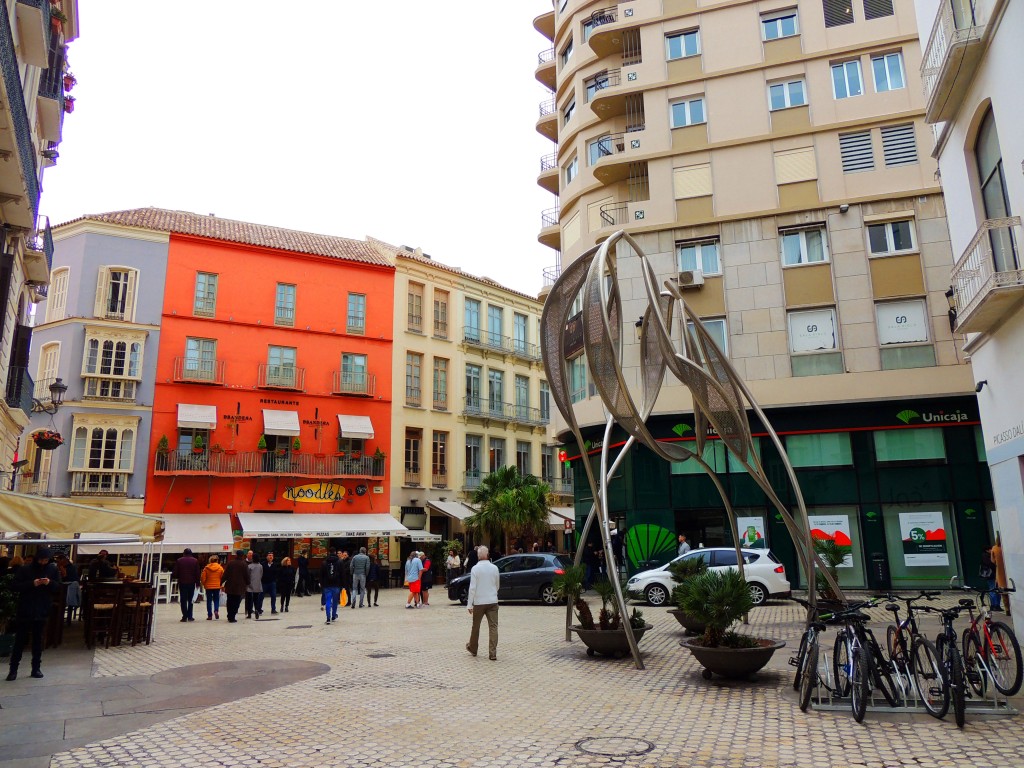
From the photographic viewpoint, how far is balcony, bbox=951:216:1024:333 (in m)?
10.3

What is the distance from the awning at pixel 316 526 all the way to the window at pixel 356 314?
29.4 feet

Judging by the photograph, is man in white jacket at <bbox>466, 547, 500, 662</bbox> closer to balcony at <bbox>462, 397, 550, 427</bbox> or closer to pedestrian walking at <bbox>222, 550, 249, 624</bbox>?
pedestrian walking at <bbox>222, 550, 249, 624</bbox>

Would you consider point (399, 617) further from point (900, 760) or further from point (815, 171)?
point (815, 171)

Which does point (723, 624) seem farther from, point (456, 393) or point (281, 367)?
point (456, 393)

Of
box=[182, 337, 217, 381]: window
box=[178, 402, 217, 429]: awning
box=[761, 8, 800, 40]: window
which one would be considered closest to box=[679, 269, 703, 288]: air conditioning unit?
box=[761, 8, 800, 40]: window

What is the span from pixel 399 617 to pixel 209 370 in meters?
18.6

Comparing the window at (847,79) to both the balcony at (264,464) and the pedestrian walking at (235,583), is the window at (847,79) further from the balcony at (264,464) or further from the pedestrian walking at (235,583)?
the balcony at (264,464)

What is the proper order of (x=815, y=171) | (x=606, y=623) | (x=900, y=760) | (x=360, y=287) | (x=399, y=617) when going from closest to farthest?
(x=900, y=760) → (x=606, y=623) → (x=399, y=617) → (x=815, y=171) → (x=360, y=287)

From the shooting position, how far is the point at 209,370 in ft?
109

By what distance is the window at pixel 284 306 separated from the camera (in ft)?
117

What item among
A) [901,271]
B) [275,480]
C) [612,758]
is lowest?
[612,758]

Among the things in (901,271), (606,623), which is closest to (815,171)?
(901,271)

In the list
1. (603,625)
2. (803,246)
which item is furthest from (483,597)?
(803,246)

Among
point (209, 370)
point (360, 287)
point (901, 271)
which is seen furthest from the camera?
point (360, 287)
